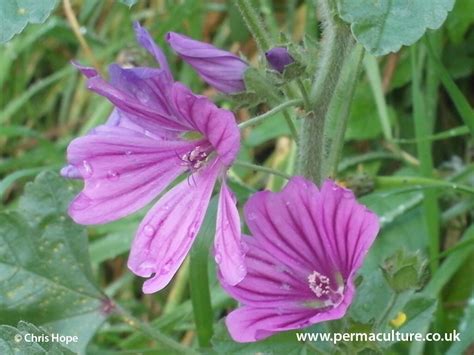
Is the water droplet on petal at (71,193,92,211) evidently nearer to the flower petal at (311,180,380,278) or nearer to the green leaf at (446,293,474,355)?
the flower petal at (311,180,380,278)

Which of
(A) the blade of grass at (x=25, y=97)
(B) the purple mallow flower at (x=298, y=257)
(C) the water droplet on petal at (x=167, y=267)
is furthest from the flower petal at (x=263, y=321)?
(A) the blade of grass at (x=25, y=97)

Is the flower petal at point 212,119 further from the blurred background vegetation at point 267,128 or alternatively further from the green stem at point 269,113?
the blurred background vegetation at point 267,128

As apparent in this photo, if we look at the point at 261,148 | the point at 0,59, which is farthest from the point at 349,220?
the point at 0,59

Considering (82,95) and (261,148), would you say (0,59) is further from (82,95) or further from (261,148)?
(261,148)

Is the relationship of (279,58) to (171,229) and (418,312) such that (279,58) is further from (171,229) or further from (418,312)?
(418,312)

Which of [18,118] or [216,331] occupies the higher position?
[18,118]

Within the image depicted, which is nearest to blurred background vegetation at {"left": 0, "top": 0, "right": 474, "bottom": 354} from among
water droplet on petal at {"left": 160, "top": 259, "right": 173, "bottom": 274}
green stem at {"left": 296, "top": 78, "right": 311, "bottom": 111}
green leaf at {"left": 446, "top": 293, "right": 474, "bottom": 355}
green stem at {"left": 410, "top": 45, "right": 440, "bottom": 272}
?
green stem at {"left": 410, "top": 45, "right": 440, "bottom": 272}
